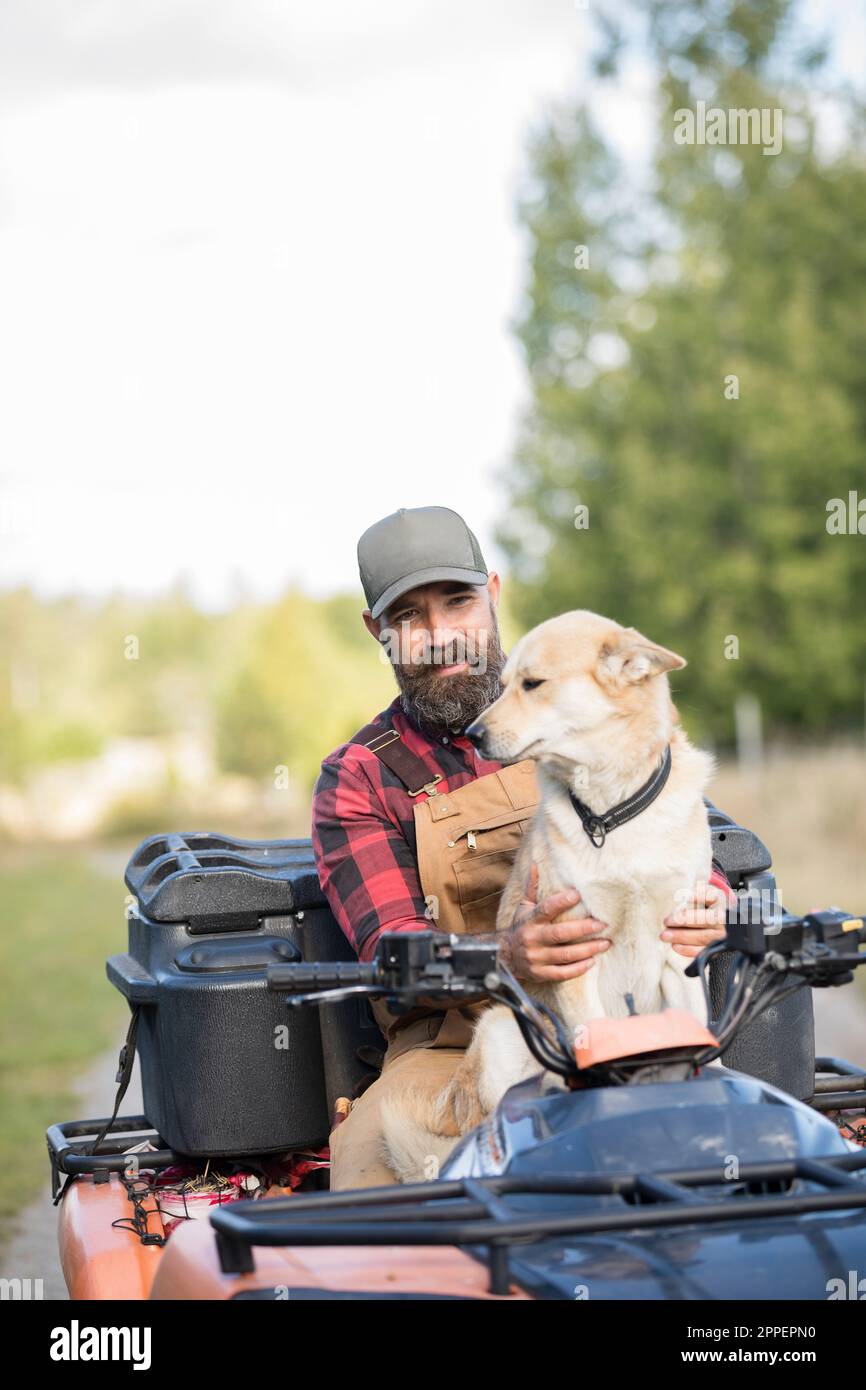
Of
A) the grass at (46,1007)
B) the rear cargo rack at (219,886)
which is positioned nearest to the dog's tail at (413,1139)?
the rear cargo rack at (219,886)

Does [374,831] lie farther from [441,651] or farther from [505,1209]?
[505,1209]

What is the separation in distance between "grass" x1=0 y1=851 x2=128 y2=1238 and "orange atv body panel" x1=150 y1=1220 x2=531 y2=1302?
527 centimetres

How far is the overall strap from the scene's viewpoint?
4.14 meters

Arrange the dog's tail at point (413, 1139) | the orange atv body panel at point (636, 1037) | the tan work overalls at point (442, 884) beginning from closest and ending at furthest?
the orange atv body panel at point (636, 1037), the dog's tail at point (413, 1139), the tan work overalls at point (442, 884)

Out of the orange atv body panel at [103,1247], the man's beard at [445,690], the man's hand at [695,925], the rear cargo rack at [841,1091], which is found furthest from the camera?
the man's beard at [445,690]

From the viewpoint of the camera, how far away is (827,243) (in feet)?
86.4

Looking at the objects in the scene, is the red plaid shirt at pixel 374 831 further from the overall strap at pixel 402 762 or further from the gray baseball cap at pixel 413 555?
the gray baseball cap at pixel 413 555

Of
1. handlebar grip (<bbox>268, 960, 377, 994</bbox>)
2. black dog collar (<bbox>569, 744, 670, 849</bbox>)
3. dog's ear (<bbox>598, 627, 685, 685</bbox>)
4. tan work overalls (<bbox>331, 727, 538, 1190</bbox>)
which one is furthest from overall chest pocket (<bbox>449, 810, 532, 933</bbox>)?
handlebar grip (<bbox>268, 960, 377, 994</bbox>)

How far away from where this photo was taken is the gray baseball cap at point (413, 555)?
4098mm

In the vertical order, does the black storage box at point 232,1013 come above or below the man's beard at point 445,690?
below

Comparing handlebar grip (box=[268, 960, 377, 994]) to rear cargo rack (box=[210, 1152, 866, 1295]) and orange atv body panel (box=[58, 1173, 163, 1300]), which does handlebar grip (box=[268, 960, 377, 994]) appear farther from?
orange atv body panel (box=[58, 1173, 163, 1300])

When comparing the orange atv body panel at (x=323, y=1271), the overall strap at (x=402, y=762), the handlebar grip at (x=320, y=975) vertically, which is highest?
the overall strap at (x=402, y=762)

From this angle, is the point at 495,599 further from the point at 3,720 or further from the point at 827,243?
the point at 3,720

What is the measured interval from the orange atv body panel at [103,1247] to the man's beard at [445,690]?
1456mm
